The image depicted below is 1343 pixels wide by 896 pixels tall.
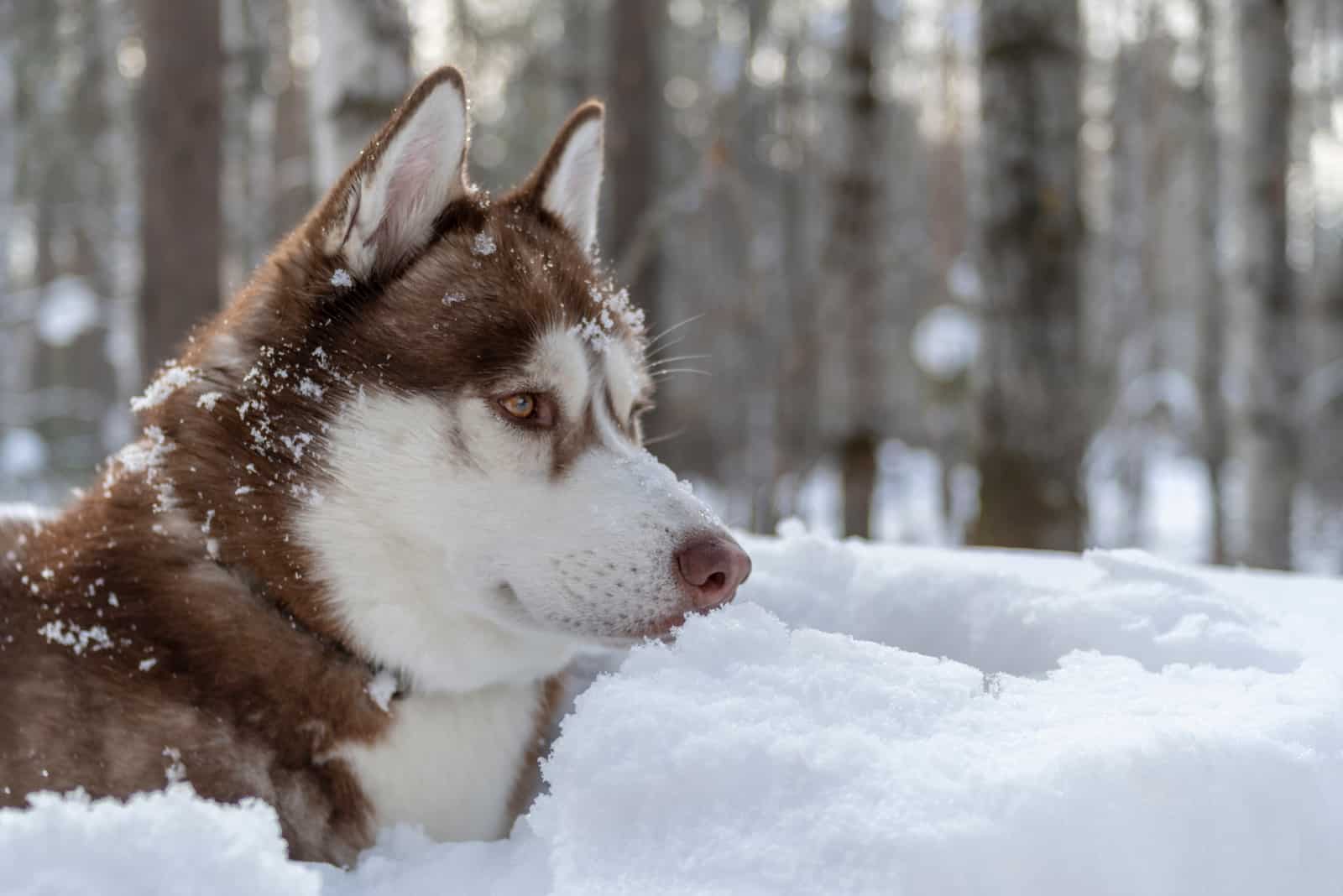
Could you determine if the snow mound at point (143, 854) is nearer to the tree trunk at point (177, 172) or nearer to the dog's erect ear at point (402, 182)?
the dog's erect ear at point (402, 182)

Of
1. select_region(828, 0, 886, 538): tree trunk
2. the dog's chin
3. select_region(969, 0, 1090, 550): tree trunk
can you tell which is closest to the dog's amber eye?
the dog's chin

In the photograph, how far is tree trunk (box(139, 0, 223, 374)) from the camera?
8.41 meters

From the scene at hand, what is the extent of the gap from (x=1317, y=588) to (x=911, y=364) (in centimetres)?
2669

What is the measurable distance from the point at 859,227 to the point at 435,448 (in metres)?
7.45

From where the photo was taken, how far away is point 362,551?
6.79ft

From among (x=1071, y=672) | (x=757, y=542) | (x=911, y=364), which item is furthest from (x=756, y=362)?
(x=911, y=364)

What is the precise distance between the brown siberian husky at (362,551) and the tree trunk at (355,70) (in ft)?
7.23

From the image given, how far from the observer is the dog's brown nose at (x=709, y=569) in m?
1.96

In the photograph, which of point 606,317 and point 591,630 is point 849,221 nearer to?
point 606,317

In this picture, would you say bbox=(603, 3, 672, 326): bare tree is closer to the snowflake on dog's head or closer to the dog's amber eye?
the snowflake on dog's head

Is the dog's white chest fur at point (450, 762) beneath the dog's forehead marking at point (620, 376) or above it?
beneath

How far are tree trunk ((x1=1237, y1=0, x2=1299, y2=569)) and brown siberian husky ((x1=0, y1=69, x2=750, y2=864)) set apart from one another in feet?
22.9

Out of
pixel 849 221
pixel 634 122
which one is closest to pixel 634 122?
pixel 634 122

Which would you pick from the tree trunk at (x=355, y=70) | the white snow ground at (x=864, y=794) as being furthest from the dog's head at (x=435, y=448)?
the tree trunk at (x=355, y=70)
